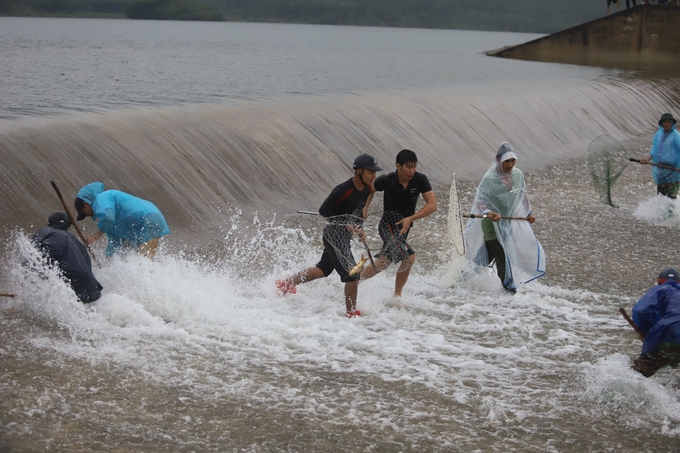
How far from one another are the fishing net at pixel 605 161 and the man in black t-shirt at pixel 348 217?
5.10 metres

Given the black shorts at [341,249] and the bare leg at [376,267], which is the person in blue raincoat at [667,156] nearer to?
the bare leg at [376,267]

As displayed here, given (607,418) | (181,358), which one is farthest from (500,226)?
(181,358)

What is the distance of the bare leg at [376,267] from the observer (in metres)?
7.97

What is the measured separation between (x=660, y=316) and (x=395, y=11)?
116458 millimetres

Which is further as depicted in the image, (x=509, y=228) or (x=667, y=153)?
(x=667, y=153)

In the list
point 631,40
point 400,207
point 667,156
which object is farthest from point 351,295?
point 631,40

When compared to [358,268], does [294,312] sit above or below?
below

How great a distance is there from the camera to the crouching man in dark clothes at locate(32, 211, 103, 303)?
6.93 metres

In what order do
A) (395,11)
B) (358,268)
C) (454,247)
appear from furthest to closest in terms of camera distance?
(395,11) < (454,247) < (358,268)

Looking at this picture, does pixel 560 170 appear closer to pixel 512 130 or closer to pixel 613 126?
pixel 512 130

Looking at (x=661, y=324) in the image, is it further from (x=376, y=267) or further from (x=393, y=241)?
(x=376, y=267)

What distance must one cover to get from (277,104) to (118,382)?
10364 mm

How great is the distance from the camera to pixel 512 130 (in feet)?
61.3

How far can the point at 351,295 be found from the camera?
7699 millimetres
